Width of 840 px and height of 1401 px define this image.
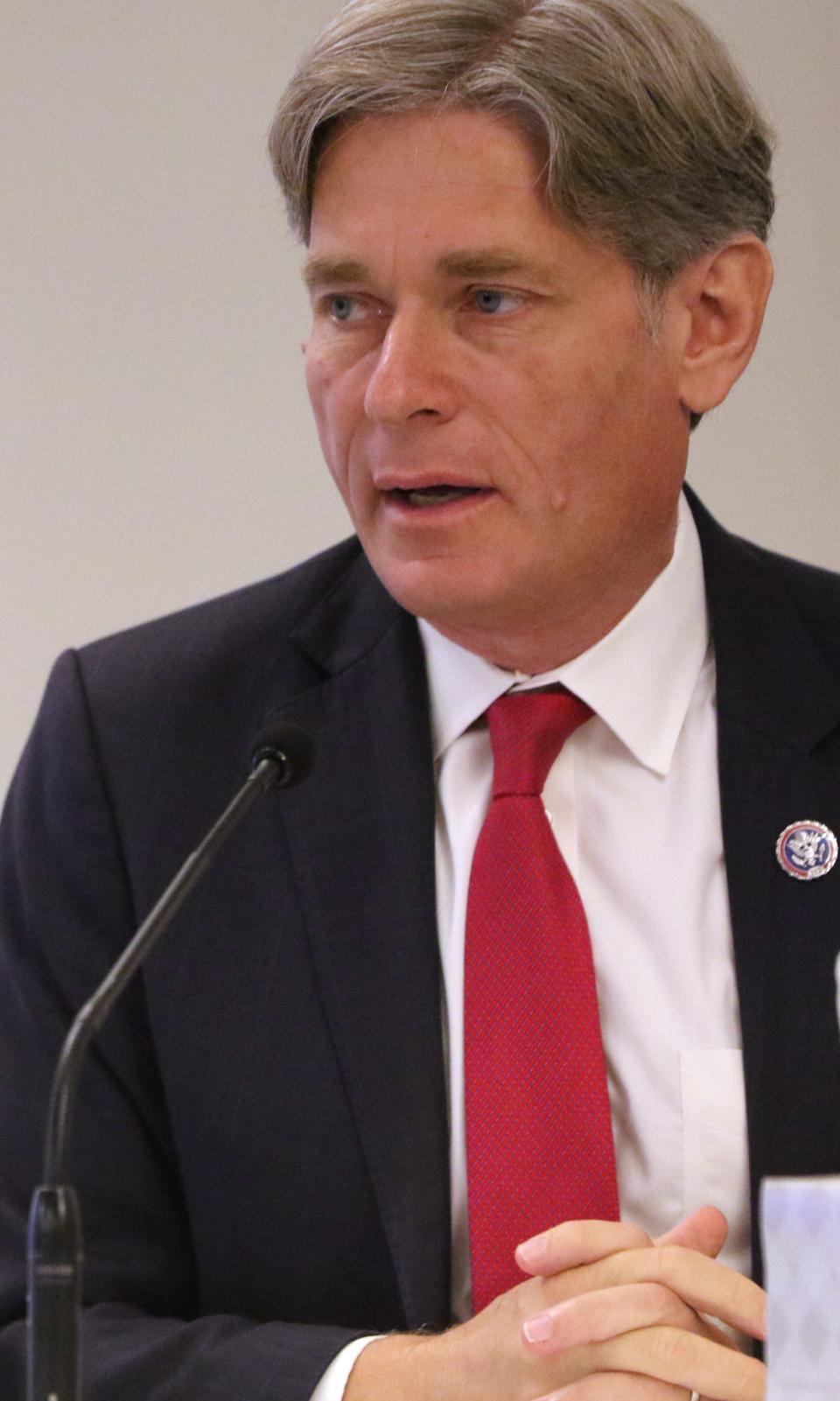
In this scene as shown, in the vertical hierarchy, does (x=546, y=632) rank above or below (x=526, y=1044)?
above

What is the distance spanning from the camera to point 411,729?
1.80 m

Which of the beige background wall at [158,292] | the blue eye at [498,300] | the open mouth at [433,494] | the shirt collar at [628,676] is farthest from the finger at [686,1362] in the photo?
the beige background wall at [158,292]

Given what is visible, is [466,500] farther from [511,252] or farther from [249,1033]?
[249,1033]

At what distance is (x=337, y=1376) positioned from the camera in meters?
1.48

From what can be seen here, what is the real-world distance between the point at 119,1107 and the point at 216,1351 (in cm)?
26

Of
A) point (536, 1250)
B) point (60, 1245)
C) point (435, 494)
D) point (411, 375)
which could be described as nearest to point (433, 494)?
point (435, 494)

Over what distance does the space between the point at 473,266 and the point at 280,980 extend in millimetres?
618

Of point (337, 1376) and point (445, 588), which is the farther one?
point (445, 588)

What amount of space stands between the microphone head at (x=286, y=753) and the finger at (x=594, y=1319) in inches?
16.4

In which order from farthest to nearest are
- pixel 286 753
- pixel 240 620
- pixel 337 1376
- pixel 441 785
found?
pixel 240 620 → pixel 441 785 → pixel 337 1376 → pixel 286 753

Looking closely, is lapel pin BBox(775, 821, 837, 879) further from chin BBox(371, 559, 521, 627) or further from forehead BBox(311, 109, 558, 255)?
forehead BBox(311, 109, 558, 255)

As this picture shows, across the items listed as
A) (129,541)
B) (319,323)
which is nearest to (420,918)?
(319,323)

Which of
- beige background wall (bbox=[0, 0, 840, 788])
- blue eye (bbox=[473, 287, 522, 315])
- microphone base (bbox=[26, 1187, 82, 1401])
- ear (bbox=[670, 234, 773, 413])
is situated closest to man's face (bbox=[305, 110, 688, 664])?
blue eye (bbox=[473, 287, 522, 315])

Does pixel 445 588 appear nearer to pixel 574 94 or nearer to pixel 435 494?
pixel 435 494
